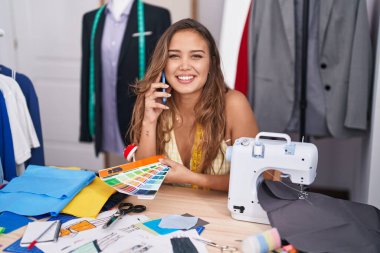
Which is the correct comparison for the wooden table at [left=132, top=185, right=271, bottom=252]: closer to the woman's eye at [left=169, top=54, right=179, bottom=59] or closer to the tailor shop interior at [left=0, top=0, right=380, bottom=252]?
the tailor shop interior at [left=0, top=0, right=380, bottom=252]

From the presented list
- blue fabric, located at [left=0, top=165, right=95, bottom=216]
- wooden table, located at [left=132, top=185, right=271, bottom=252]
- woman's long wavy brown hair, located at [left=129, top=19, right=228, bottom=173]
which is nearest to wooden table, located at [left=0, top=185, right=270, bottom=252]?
wooden table, located at [left=132, top=185, right=271, bottom=252]

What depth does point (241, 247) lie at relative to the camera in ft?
3.38

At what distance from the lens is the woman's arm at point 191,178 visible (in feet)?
4.70

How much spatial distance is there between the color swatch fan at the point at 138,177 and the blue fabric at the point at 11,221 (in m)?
0.27

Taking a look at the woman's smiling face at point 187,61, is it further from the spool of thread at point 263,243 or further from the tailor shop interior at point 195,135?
the spool of thread at point 263,243

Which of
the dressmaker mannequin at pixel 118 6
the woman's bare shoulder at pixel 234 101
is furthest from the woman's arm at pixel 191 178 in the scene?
the dressmaker mannequin at pixel 118 6

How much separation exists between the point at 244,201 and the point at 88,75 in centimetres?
186

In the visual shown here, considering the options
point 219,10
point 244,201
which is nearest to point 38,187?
point 244,201

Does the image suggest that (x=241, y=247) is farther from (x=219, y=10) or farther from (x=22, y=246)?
(x=219, y=10)

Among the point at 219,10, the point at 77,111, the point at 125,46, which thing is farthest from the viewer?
the point at 77,111

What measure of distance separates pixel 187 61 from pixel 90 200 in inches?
26.1

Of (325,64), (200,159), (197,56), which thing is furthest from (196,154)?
(325,64)

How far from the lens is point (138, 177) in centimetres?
131

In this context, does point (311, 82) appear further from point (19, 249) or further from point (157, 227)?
point (19, 249)
